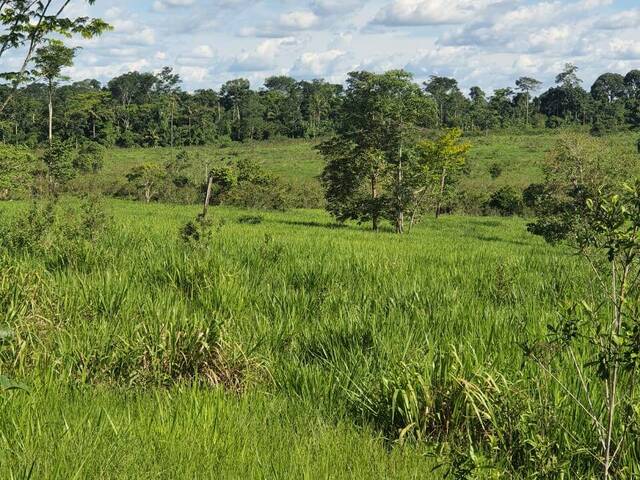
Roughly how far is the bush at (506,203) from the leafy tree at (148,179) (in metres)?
19.0

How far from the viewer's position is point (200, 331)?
4.59 meters

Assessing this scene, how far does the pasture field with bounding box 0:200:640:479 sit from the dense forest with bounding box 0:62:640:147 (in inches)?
2281

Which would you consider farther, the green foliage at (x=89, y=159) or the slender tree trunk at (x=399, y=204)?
the green foliage at (x=89, y=159)

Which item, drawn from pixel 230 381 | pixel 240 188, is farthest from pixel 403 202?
pixel 230 381

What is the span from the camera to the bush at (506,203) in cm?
3238

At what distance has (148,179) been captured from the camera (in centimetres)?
3716

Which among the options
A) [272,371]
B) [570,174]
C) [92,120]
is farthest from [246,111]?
[272,371]

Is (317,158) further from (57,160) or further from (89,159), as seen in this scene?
(57,160)

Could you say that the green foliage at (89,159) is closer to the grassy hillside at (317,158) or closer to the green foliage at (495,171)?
the grassy hillside at (317,158)

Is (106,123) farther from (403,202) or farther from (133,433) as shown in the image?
(133,433)

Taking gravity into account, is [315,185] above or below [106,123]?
below

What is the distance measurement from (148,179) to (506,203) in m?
20.3

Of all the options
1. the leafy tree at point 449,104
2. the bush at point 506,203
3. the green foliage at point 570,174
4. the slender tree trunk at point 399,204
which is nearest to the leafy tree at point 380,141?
the slender tree trunk at point 399,204

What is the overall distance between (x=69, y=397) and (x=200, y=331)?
1134 millimetres
